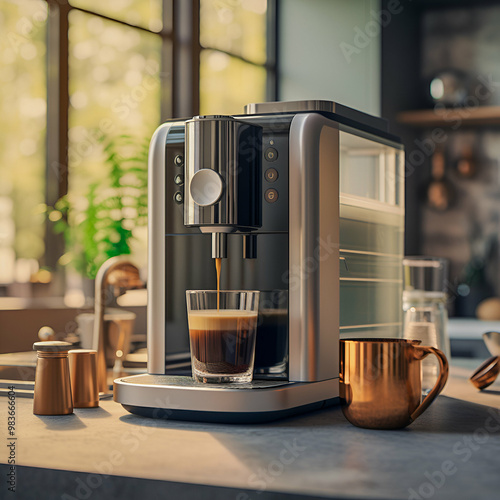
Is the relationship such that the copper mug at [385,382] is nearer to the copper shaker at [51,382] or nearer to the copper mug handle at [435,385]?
the copper mug handle at [435,385]

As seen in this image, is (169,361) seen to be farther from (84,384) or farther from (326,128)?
(326,128)

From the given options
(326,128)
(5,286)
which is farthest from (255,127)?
(5,286)

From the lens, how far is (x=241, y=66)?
13.3ft

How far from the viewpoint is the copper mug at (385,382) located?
86 cm

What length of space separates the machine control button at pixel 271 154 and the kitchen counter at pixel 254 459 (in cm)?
33

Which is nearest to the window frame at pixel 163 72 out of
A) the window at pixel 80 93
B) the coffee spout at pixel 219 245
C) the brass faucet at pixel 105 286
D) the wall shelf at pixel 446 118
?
the window at pixel 80 93

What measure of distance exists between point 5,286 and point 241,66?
1.93m

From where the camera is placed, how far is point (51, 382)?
99cm

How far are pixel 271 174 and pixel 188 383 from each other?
29 cm

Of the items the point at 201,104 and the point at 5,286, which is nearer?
the point at 5,286

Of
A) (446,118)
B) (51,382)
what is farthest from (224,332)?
(446,118)

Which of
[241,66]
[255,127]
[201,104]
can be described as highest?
[241,66]

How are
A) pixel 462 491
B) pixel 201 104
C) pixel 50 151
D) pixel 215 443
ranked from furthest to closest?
1. pixel 201 104
2. pixel 50 151
3. pixel 215 443
4. pixel 462 491

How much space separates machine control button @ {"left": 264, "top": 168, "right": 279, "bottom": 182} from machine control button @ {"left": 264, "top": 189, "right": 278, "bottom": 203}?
0.6 inches
